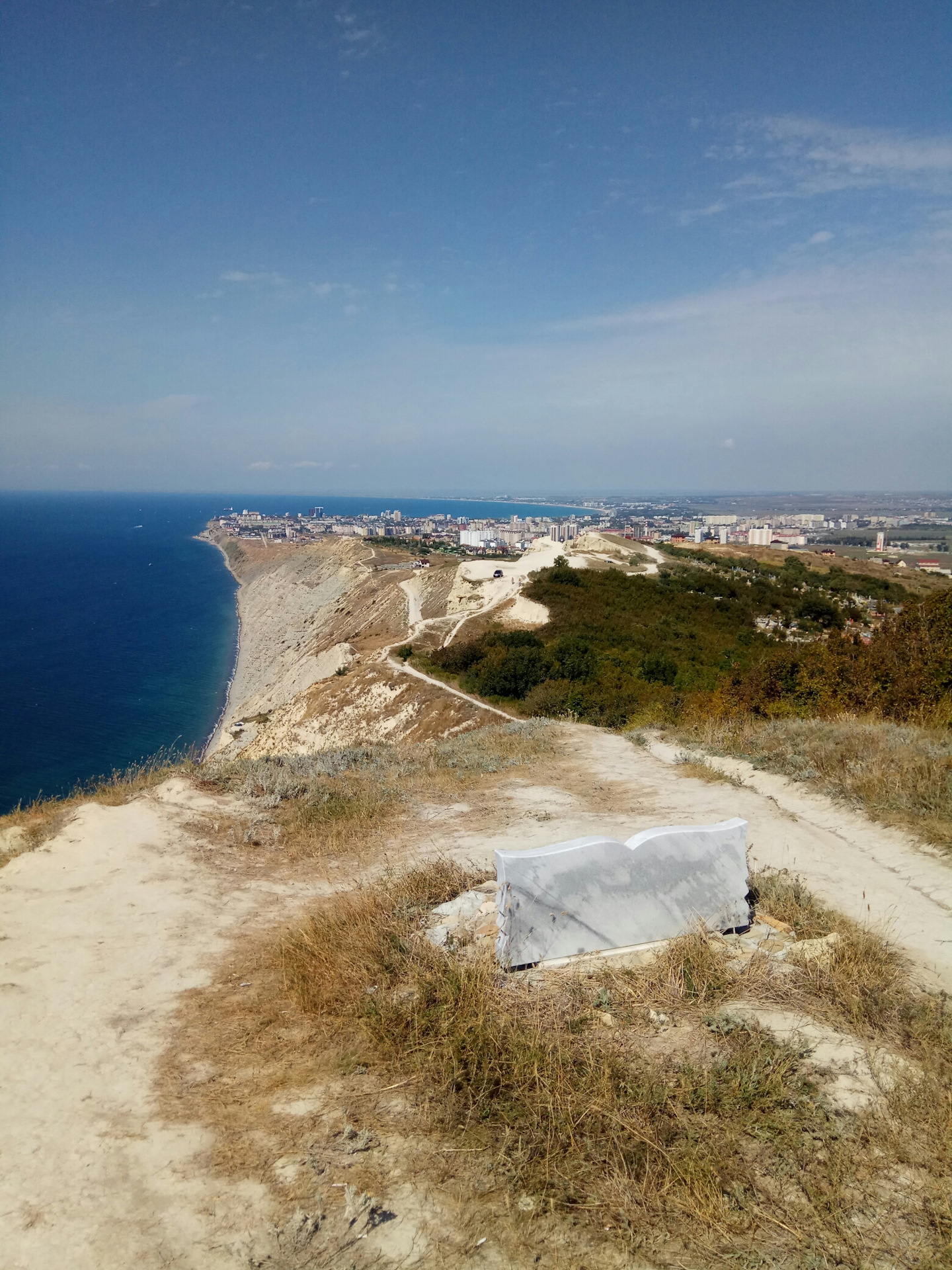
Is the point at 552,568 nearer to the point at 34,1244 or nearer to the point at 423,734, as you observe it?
the point at 423,734

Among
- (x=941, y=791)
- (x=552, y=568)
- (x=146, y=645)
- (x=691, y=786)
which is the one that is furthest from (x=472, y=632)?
(x=146, y=645)

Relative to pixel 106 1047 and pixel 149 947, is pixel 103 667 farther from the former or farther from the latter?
pixel 106 1047

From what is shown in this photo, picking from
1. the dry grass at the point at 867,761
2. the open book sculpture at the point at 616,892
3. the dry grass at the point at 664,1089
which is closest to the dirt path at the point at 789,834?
the dry grass at the point at 867,761

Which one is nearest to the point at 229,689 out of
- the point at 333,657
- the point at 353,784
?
the point at 333,657

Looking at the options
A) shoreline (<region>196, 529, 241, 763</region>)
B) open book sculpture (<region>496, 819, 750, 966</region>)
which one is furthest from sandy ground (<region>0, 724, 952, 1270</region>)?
Result: shoreline (<region>196, 529, 241, 763</region>)

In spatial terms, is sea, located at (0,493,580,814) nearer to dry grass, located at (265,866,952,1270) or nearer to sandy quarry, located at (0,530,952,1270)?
sandy quarry, located at (0,530,952,1270)

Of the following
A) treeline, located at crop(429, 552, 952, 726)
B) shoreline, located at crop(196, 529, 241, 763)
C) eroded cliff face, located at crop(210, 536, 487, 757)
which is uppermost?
treeline, located at crop(429, 552, 952, 726)
